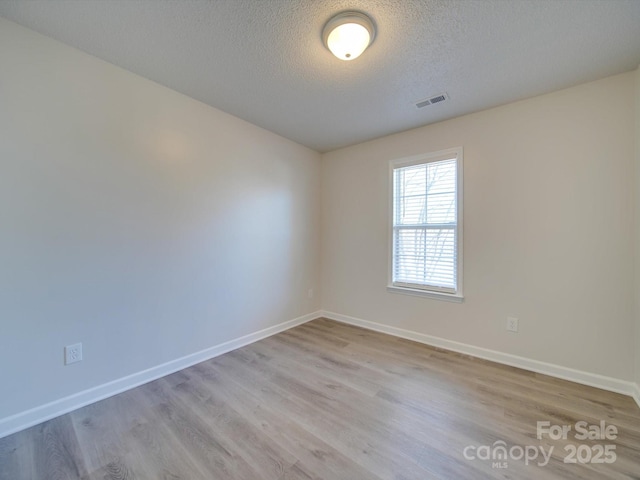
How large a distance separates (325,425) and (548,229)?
2.45 m

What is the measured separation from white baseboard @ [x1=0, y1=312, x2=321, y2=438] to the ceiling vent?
301 centimetres

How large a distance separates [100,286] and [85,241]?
35 centimetres

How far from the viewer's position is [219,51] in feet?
6.08

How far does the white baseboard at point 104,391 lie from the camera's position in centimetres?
165

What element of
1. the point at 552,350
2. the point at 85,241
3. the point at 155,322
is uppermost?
the point at 85,241

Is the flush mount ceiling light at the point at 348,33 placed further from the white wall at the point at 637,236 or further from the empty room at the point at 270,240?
the white wall at the point at 637,236

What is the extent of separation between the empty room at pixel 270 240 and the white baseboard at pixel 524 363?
0.05 feet

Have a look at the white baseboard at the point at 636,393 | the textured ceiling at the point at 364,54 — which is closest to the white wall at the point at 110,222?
the textured ceiling at the point at 364,54

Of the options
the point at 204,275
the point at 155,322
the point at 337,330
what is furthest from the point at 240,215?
the point at 337,330

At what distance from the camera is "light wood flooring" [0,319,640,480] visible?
1.38 meters

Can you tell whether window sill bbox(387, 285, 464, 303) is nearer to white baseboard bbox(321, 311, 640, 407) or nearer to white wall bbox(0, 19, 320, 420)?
white baseboard bbox(321, 311, 640, 407)

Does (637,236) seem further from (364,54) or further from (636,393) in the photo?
(364,54)

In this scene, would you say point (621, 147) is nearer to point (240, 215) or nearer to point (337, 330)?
point (337, 330)

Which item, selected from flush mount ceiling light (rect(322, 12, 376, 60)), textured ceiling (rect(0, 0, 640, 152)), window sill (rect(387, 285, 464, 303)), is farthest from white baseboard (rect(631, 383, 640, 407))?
flush mount ceiling light (rect(322, 12, 376, 60))
